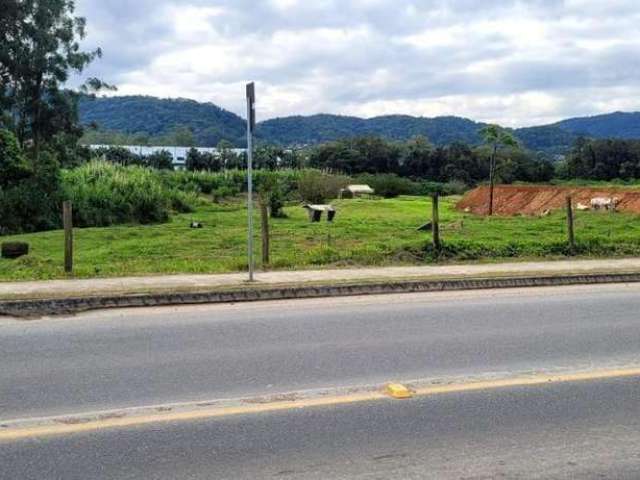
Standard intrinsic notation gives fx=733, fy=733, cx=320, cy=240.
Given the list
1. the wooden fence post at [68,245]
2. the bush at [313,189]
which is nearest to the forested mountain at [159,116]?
the bush at [313,189]

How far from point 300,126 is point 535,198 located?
129 metres

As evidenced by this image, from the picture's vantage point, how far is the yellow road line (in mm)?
4836

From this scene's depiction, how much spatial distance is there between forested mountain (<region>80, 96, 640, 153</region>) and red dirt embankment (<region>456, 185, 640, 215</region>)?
288ft

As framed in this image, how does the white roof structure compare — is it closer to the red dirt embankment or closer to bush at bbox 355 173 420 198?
bush at bbox 355 173 420 198

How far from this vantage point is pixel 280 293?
10.6 metres

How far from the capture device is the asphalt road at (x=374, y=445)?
4.19m

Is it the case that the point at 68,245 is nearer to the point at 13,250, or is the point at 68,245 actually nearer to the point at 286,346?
the point at 13,250

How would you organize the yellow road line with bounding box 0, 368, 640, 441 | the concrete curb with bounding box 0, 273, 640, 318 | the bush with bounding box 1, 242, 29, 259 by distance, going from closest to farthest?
the yellow road line with bounding box 0, 368, 640, 441, the concrete curb with bounding box 0, 273, 640, 318, the bush with bounding box 1, 242, 29, 259

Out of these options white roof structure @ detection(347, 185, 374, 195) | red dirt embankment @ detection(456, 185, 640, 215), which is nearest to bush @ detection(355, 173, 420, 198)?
white roof structure @ detection(347, 185, 374, 195)

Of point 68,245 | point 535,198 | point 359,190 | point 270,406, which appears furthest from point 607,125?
point 270,406

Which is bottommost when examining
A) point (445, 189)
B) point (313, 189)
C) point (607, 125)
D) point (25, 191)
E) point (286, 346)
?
point (286, 346)

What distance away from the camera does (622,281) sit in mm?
12547

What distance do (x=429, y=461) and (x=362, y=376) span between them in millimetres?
1840

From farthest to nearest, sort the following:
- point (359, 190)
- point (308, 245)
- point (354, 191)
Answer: point (359, 190)
point (354, 191)
point (308, 245)
